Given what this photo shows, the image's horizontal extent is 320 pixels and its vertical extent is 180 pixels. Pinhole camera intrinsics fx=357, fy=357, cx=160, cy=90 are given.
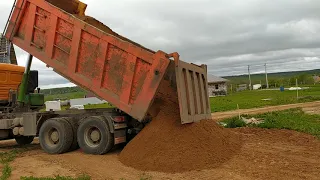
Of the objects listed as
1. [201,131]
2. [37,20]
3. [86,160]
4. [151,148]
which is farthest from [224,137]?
[37,20]

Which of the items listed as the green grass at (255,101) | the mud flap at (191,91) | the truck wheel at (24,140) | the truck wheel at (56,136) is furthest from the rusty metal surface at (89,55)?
the green grass at (255,101)

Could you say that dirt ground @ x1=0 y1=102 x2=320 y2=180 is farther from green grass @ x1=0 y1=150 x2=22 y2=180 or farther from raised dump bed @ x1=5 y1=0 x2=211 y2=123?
raised dump bed @ x1=5 y1=0 x2=211 y2=123

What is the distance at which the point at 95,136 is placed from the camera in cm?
901

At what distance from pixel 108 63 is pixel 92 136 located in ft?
6.44

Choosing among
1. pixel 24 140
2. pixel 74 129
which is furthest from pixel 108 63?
pixel 24 140

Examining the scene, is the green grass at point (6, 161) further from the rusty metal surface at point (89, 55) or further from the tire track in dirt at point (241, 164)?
the rusty metal surface at point (89, 55)

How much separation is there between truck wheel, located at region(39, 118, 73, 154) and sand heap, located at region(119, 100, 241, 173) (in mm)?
1939

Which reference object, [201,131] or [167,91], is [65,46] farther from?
[201,131]

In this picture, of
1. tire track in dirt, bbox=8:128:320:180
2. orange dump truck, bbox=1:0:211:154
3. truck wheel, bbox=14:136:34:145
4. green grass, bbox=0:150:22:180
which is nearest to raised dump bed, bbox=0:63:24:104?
orange dump truck, bbox=1:0:211:154

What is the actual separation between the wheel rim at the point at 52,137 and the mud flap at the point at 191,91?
3.82 metres

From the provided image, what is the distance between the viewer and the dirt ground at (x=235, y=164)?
671cm

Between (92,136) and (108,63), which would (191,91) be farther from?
(92,136)

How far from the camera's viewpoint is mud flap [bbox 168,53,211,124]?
7766mm

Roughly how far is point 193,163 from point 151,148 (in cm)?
102
